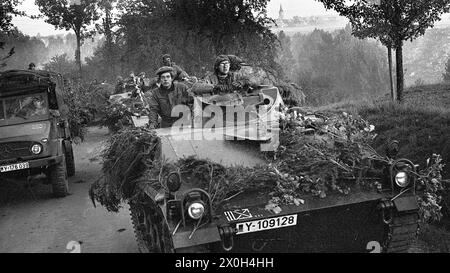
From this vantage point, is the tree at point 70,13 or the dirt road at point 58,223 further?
the tree at point 70,13

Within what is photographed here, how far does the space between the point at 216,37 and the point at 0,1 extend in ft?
34.6

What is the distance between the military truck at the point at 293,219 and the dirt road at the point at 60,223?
154 cm

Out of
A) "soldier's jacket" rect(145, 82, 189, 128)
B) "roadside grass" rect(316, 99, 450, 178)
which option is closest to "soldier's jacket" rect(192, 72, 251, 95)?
"soldier's jacket" rect(145, 82, 189, 128)

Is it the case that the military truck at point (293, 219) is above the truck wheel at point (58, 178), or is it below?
above

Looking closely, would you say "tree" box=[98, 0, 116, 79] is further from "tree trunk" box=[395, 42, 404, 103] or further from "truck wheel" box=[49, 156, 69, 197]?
"truck wheel" box=[49, 156, 69, 197]

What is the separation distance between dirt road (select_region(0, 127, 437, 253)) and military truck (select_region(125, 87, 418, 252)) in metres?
1.54

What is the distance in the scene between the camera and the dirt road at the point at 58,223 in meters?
7.08

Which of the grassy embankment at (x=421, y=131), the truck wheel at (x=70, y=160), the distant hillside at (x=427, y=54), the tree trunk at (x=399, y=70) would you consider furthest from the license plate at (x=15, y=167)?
the distant hillside at (x=427, y=54)

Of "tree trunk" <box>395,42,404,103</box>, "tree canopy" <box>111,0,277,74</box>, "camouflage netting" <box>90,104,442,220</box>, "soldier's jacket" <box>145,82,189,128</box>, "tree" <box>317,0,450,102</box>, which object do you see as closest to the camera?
"camouflage netting" <box>90,104,442,220</box>

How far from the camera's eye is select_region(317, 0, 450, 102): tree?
1135 centimetres

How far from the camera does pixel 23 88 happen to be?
Answer: 1034 cm

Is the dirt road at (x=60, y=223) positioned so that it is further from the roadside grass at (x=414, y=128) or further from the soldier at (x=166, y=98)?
the roadside grass at (x=414, y=128)

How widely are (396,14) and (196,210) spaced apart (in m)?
8.71
